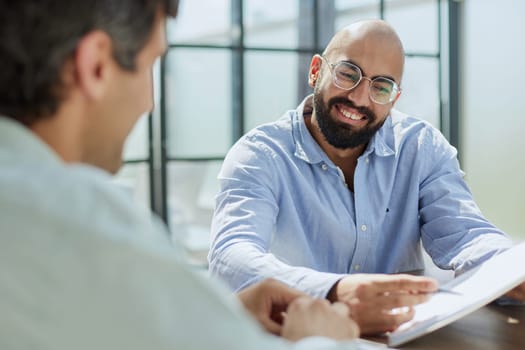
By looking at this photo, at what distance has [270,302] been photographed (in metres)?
1.25

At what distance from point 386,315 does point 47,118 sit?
0.73 m

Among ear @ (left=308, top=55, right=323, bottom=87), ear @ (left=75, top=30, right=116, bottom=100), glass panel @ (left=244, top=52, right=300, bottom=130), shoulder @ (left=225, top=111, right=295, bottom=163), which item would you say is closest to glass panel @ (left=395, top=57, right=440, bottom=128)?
glass panel @ (left=244, top=52, right=300, bottom=130)

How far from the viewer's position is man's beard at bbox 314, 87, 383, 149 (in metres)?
2.12

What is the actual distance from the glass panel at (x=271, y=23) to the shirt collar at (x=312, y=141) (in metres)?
2.94

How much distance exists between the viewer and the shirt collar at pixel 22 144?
0.73 metres

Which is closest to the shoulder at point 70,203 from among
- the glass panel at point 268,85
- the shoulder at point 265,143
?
the shoulder at point 265,143

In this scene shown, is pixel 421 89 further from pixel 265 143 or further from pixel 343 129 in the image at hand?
pixel 265 143

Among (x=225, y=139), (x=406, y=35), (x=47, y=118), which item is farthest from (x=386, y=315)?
(x=406, y=35)

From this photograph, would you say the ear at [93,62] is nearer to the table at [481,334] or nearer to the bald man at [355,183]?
the table at [481,334]

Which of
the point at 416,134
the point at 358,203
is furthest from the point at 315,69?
the point at 358,203

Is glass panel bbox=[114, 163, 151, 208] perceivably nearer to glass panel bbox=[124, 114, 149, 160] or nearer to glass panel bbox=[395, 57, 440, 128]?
glass panel bbox=[124, 114, 149, 160]

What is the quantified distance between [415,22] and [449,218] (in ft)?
13.4

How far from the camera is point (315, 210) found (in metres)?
2.02

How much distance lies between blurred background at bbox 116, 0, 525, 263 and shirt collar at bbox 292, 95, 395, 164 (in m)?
2.42
